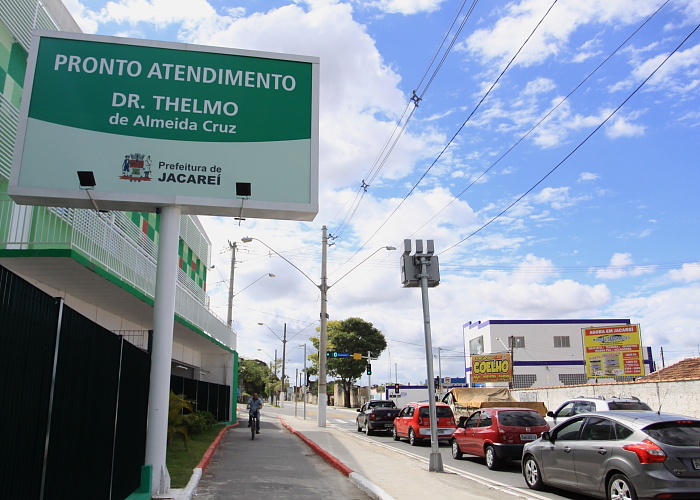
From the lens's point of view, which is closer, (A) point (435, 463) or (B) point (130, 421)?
(B) point (130, 421)

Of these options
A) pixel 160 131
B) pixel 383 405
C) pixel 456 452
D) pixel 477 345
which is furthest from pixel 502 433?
pixel 477 345

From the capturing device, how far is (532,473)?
11.0 meters

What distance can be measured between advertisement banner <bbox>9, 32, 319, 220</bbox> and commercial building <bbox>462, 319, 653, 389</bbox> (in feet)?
167

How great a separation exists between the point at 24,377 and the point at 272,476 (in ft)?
28.9

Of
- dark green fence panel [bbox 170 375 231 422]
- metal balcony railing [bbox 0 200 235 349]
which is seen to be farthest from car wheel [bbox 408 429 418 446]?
metal balcony railing [bbox 0 200 235 349]

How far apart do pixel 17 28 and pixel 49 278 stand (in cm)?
610

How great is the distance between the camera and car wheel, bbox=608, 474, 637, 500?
819 centimetres

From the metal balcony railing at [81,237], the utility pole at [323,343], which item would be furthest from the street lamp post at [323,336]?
the metal balcony railing at [81,237]

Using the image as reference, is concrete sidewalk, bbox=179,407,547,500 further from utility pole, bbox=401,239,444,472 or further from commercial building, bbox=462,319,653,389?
commercial building, bbox=462,319,653,389

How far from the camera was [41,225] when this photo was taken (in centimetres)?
1191

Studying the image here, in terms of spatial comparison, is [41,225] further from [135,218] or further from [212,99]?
→ [135,218]

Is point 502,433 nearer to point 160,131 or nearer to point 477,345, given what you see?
point 160,131

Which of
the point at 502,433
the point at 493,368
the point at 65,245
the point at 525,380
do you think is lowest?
the point at 502,433

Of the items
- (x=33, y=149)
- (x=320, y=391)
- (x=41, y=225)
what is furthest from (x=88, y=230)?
(x=320, y=391)
